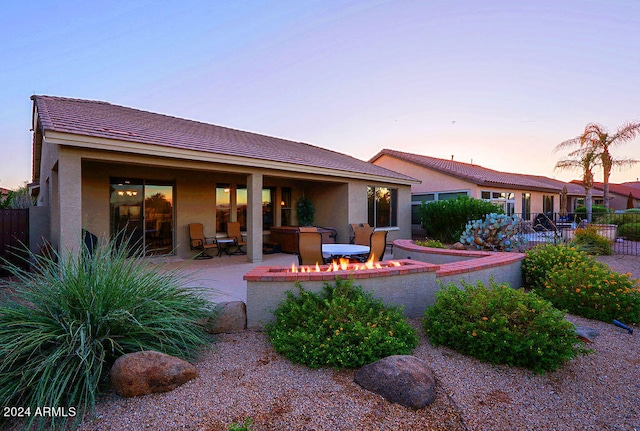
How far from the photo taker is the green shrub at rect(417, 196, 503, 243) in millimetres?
12430

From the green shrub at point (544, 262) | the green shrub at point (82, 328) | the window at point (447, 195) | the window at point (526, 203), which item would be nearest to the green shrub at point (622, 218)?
the window at point (526, 203)

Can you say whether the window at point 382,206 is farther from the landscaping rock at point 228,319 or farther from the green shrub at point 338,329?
the landscaping rock at point 228,319

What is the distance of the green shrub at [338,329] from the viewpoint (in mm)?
2903

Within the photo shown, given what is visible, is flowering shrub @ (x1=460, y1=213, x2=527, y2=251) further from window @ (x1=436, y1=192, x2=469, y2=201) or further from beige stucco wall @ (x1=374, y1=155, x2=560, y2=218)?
window @ (x1=436, y1=192, x2=469, y2=201)

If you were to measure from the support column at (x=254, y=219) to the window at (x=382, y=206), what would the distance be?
5.50 meters

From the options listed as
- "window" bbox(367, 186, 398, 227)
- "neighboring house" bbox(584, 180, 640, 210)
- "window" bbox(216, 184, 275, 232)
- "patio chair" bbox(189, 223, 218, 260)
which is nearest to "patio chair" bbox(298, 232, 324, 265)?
"patio chair" bbox(189, 223, 218, 260)

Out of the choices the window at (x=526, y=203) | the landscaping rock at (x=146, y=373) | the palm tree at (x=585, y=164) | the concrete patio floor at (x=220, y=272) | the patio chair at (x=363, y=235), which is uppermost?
the palm tree at (x=585, y=164)

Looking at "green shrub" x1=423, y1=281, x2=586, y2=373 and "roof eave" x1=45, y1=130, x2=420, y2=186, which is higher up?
"roof eave" x1=45, y1=130, x2=420, y2=186

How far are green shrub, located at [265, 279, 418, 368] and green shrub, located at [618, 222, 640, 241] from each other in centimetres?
1516

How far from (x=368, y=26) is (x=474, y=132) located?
332 inches

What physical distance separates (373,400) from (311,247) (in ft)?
12.6

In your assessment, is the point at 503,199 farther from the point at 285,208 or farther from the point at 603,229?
the point at 285,208

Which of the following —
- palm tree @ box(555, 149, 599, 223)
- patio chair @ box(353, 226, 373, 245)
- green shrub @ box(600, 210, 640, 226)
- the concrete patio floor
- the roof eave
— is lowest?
the concrete patio floor

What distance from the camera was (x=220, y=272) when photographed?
744 centimetres
